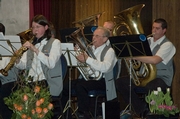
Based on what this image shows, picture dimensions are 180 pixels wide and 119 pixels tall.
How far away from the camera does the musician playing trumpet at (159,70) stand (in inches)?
215

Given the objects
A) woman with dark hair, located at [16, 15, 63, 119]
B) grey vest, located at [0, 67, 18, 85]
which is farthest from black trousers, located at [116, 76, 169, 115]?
grey vest, located at [0, 67, 18, 85]

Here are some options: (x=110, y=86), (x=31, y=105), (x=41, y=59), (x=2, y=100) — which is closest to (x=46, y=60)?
(x=41, y=59)

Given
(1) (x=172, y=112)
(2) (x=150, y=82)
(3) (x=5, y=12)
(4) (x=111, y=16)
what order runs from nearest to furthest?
(1) (x=172, y=112), (2) (x=150, y=82), (3) (x=5, y=12), (4) (x=111, y=16)

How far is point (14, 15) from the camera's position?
21.8ft

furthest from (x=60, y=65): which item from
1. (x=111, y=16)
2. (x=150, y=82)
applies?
(x=111, y=16)

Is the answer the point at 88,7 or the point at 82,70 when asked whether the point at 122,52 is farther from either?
the point at 88,7

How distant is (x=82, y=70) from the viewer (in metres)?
5.53

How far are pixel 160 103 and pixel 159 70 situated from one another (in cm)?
64

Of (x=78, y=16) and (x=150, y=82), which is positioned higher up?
(x=78, y=16)

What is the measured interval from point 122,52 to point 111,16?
2.60 meters

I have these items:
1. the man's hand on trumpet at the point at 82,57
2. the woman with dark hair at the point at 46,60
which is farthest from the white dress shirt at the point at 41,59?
the man's hand on trumpet at the point at 82,57

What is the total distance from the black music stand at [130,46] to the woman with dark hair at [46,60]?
2.13ft

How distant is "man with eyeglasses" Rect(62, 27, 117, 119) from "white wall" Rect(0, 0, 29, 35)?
1.53 m

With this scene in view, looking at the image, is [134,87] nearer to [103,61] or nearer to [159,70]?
[159,70]
